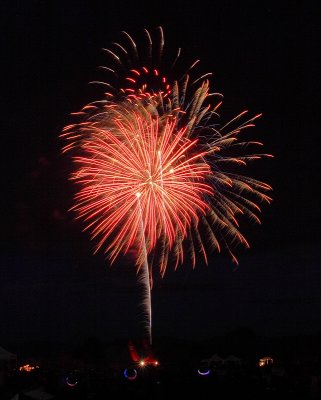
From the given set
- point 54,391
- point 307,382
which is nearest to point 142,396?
point 54,391

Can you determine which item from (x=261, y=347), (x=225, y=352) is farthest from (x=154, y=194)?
(x=261, y=347)

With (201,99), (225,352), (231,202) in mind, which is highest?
(225,352)

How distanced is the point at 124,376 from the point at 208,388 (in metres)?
2.69

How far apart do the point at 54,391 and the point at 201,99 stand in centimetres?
1017

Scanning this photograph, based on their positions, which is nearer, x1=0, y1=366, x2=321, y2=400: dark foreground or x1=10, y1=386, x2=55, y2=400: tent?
x1=0, y1=366, x2=321, y2=400: dark foreground

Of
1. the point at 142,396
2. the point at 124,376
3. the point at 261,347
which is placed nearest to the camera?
the point at 142,396

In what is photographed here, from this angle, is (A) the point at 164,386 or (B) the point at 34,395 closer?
(A) the point at 164,386

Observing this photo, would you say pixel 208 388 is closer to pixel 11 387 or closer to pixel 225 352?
pixel 11 387

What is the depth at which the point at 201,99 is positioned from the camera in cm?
1991

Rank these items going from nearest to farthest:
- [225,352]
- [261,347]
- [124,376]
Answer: [124,376] < [225,352] < [261,347]

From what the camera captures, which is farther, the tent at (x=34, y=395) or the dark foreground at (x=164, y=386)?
the tent at (x=34, y=395)

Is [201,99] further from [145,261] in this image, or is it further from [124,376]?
[124,376]

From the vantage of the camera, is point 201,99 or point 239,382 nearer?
point 239,382

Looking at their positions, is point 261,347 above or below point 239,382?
above
